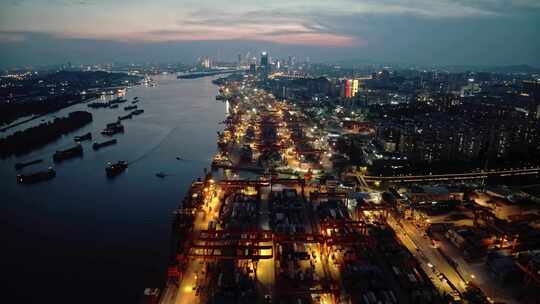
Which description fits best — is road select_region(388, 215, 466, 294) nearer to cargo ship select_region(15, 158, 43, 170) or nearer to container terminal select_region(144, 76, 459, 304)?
container terminal select_region(144, 76, 459, 304)

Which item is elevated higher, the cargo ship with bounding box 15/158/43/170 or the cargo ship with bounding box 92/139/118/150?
the cargo ship with bounding box 92/139/118/150

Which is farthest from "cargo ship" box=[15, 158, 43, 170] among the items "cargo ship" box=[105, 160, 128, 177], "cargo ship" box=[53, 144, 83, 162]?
"cargo ship" box=[105, 160, 128, 177]

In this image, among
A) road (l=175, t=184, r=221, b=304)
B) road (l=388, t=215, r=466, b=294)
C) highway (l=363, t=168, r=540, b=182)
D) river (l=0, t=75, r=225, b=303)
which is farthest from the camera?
highway (l=363, t=168, r=540, b=182)

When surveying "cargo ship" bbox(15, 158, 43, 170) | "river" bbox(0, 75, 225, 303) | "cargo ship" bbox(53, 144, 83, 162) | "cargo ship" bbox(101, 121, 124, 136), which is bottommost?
"river" bbox(0, 75, 225, 303)

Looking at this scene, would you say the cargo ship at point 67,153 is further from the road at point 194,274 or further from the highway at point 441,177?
the highway at point 441,177

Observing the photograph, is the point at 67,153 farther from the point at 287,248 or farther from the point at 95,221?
the point at 287,248

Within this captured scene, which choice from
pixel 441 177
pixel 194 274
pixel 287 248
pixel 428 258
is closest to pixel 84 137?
pixel 194 274
